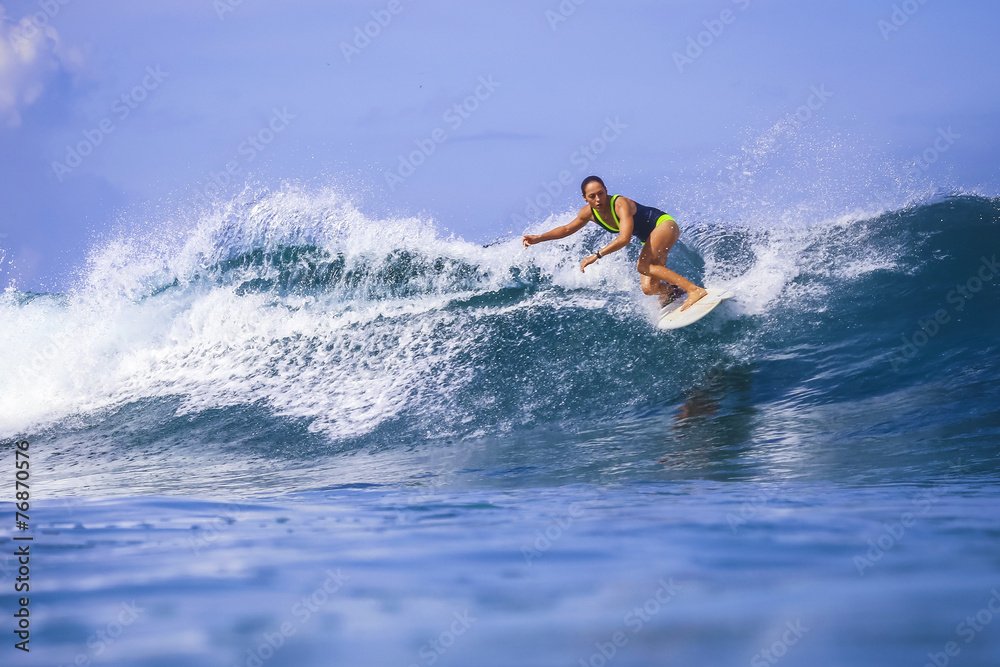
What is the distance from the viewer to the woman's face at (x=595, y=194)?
6781mm

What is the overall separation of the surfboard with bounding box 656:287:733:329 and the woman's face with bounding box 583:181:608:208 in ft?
4.45

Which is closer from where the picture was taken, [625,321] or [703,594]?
[703,594]

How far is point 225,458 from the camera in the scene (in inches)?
244

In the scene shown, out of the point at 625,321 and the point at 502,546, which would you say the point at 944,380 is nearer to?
the point at 625,321

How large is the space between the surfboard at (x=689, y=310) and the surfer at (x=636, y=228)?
0.19 ft

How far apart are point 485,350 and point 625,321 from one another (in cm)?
156

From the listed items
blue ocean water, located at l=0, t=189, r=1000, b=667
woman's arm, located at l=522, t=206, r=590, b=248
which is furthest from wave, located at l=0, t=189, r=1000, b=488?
woman's arm, located at l=522, t=206, r=590, b=248

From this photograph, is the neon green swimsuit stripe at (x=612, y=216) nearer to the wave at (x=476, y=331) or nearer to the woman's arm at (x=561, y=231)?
the woman's arm at (x=561, y=231)

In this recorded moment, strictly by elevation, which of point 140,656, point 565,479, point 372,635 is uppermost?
point 140,656

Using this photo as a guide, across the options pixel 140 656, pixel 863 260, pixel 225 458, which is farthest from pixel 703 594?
pixel 863 260

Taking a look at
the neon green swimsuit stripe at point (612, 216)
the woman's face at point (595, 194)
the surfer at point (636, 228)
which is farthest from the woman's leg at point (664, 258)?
the woman's face at point (595, 194)

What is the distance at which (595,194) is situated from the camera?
22.3 ft

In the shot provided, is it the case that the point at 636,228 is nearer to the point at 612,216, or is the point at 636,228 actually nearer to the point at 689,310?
the point at 612,216

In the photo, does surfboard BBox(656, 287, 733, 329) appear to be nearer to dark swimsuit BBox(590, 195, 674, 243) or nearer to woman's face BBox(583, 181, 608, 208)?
dark swimsuit BBox(590, 195, 674, 243)
